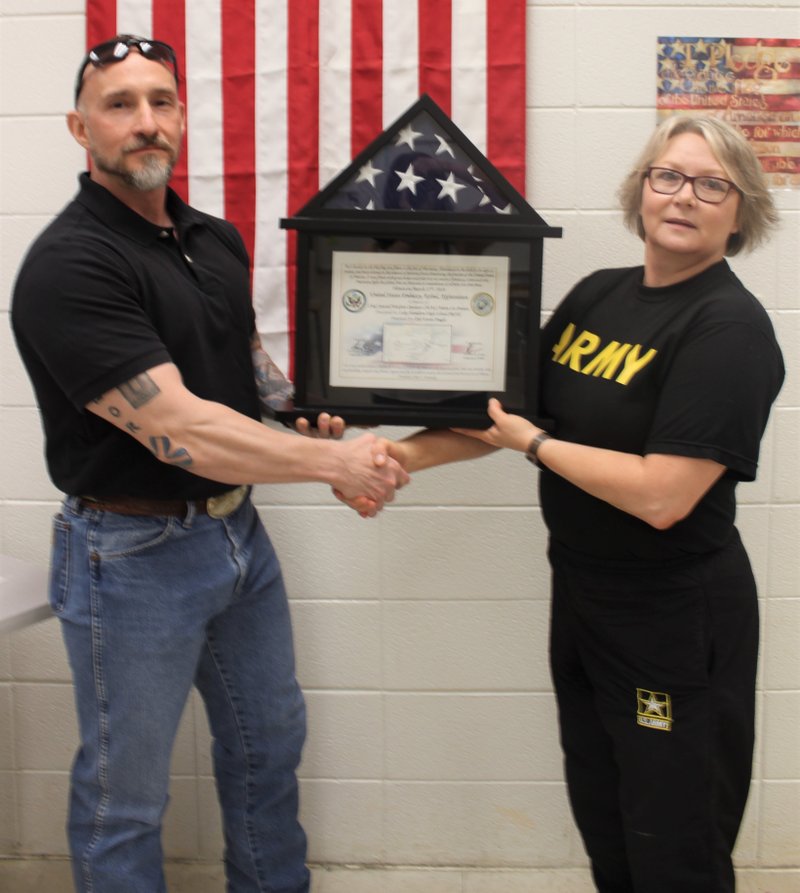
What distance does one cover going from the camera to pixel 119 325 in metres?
1.41

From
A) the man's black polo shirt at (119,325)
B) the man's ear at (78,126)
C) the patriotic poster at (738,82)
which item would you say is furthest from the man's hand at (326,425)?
the patriotic poster at (738,82)

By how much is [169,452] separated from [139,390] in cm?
11

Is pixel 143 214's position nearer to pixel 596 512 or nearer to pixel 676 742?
pixel 596 512

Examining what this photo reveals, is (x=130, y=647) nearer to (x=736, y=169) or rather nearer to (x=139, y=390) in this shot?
(x=139, y=390)

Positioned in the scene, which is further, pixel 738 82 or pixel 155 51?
pixel 738 82

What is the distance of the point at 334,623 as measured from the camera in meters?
2.19

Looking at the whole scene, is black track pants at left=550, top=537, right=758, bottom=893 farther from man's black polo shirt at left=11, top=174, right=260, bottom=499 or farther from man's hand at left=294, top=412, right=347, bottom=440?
man's black polo shirt at left=11, top=174, right=260, bottom=499

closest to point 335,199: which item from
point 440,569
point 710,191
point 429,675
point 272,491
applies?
point 710,191

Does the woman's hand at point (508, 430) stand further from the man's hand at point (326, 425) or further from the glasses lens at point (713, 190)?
the glasses lens at point (713, 190)

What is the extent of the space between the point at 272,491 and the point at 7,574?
22.7 inches

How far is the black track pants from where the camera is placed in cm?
149

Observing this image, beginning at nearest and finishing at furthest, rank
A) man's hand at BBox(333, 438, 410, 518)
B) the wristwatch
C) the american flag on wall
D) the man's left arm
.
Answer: the wristwatch
man's hand at BBox(333, 438, 410, 518)
the man's left arm
the american flag on wall

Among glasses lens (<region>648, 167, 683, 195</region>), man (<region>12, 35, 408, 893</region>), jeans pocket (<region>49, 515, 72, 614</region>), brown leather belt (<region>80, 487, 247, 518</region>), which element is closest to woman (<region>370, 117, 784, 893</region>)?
glasses lens (<region>648, 167, 683, 195</region>)

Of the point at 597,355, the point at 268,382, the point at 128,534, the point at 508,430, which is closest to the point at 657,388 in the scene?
the point at 597,355
